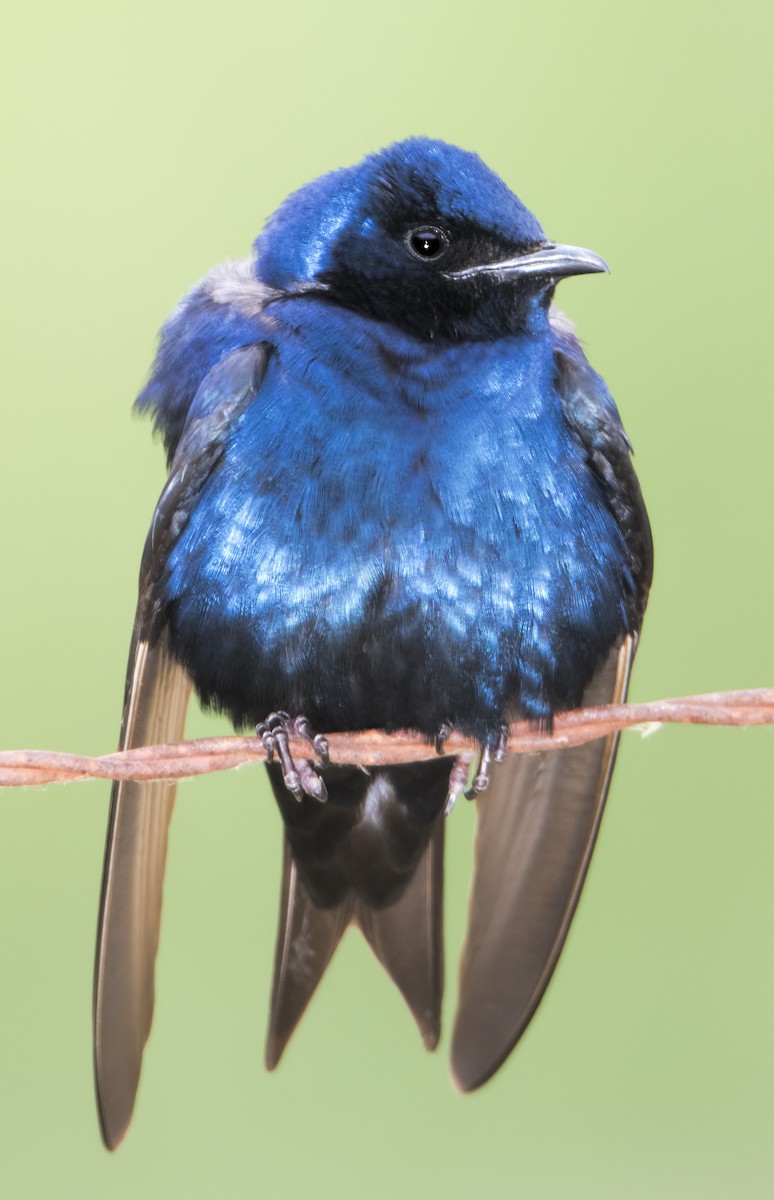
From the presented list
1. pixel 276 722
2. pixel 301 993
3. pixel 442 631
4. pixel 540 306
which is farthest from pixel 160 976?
pixel 540 306

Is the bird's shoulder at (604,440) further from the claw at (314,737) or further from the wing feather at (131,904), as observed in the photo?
the wing feather at (131,904)

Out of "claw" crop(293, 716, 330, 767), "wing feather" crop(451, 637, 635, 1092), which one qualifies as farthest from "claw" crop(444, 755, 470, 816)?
"claw" crop(293, 716, 330, 767)

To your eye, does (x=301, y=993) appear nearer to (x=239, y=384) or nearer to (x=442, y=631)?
(x=442, y=631)

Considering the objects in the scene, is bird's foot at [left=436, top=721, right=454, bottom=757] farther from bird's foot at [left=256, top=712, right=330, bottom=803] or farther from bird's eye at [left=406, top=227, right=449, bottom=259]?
bird's eye at [left=406, top=227, right=449, bottom=259]

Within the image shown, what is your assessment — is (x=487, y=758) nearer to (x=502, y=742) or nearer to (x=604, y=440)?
(x=502, y=742)

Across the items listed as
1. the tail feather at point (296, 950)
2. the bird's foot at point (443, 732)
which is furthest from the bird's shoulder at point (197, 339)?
the tail feather at point (296, 950)

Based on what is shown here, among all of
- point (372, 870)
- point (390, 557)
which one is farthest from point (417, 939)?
point (390, 557)
